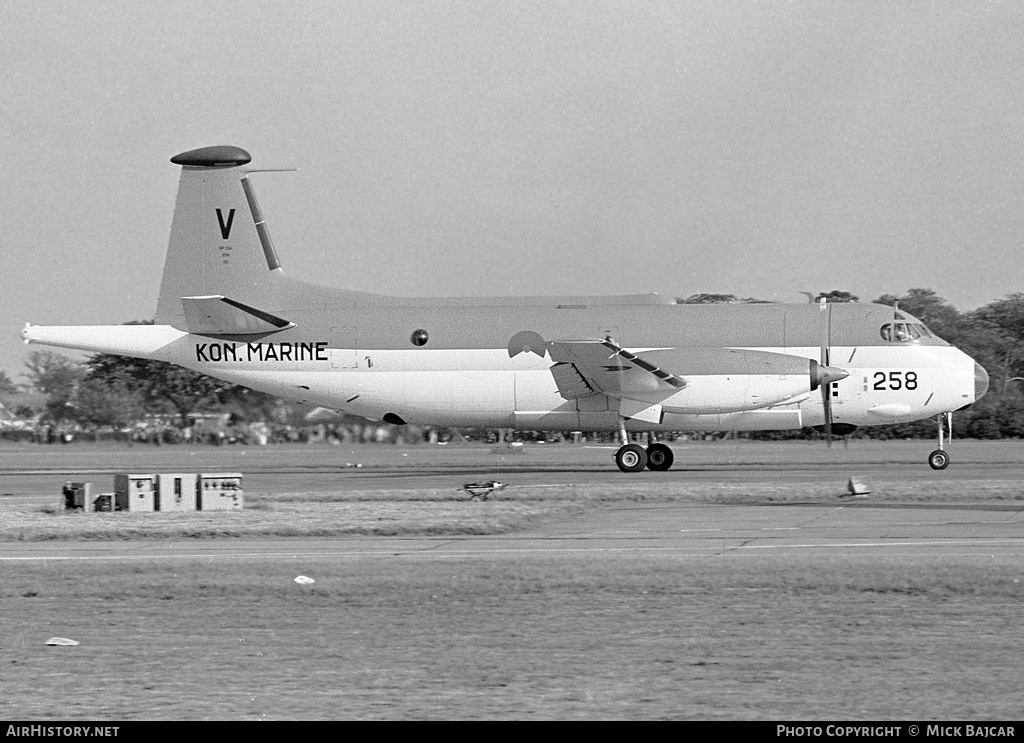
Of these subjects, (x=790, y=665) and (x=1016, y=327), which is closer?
(x=790, y=665)

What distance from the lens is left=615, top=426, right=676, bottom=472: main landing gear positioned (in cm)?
3412

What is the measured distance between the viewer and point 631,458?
34.1 m

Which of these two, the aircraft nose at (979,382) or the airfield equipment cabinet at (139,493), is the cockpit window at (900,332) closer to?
the aircraft nose at (979,382)

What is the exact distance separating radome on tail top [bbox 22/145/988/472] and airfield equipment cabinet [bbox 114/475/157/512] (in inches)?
506

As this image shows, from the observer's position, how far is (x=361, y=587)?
46.5 ft

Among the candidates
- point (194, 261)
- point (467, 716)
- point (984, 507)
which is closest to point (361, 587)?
point (467, 716)

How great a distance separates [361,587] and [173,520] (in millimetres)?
8693

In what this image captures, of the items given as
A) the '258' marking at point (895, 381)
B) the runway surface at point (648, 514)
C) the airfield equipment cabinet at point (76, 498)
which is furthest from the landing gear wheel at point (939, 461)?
the airfield equipment cabinet at point (76, 498)

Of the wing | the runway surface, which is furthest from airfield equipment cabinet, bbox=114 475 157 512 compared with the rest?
the wing

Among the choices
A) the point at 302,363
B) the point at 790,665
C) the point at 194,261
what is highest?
the point at 194,261

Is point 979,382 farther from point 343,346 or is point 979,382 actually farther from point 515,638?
point 515,638

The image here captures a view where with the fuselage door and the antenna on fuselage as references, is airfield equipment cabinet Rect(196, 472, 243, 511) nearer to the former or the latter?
the fuselage door

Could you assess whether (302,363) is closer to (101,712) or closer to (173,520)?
(173,520)

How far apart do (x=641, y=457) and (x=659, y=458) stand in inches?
28.2
